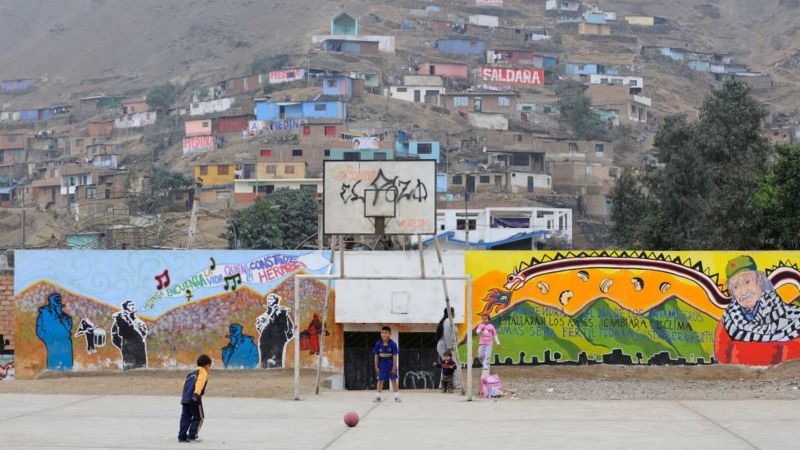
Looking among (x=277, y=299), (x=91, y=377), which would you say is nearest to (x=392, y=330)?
(x=277, y=299)

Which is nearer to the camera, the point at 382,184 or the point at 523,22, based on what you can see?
the point at 382,184

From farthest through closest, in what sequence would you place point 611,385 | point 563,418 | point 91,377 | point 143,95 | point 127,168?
point 143,95
point 127,168
point 91,377
point 611,385
point 563,418

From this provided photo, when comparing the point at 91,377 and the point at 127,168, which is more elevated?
the point at 127,168

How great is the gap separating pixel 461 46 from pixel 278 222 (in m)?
75.3

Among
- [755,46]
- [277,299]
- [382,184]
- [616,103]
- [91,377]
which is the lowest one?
Answer: [91,377]

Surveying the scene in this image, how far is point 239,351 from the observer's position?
88.0 ft

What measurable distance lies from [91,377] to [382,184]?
27.9 feet

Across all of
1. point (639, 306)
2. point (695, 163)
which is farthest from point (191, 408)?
point (695, 163)

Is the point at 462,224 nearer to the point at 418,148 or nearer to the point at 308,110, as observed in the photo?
the point at 418,148

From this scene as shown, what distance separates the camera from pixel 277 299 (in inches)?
1057

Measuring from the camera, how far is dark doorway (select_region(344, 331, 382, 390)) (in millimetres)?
26531

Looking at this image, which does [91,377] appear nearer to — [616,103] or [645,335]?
[645,335]

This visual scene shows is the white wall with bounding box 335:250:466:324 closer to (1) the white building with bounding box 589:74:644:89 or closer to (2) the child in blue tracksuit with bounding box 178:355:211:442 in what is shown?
(2) the child in blue tracksuit with bounding box 178:355:211:442

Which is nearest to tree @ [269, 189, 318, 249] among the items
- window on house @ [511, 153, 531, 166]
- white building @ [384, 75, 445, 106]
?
window on house @ [511, 153, 531, 166]
